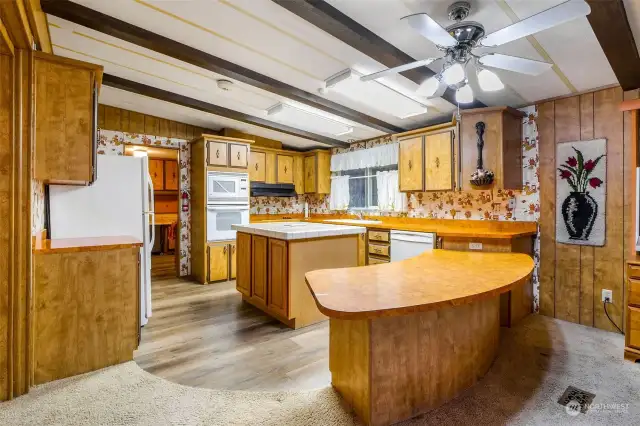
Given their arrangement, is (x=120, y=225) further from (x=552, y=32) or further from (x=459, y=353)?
(x=552, y=32)

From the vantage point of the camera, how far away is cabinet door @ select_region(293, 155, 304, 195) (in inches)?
242

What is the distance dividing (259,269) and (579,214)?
3286 millimetres

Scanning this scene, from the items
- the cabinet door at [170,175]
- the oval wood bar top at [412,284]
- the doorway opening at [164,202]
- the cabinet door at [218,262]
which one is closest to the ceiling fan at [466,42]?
the oval wood bar top at [412,284]

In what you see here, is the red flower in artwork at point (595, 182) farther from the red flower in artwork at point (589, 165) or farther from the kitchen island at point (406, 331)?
the kitchen island at point (406, 331)

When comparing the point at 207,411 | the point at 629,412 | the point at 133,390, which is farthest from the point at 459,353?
the point at 133,390

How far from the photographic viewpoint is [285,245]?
302 centimetres

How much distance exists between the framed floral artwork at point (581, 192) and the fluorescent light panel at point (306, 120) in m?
2.68

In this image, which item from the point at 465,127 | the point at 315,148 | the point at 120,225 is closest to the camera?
the point at 120,225

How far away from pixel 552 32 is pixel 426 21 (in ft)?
4.14

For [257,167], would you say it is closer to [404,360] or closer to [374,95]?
[374,95]

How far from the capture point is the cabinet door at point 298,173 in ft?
20.1

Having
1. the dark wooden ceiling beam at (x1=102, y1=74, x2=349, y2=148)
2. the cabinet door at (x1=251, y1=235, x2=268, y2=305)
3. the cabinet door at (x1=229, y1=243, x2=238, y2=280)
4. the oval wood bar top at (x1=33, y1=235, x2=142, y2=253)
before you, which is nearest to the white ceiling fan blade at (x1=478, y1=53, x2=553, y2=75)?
the cabinet door at (x1=251, y1=235, x2=268, y2=305)

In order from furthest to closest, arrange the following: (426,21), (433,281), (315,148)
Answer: (315,148)
(433,281)
(426,21)

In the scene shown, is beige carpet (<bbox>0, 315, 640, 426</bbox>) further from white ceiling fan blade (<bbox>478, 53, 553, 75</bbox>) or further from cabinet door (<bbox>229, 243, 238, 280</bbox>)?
cabinet door (<bbox>229, 243, 238, 280</bbox>)
